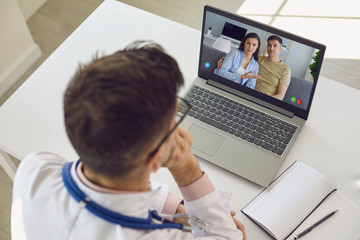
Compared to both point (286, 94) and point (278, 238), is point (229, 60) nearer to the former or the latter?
point (286, 94)

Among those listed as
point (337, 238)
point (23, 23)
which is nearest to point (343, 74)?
point (337, 238)

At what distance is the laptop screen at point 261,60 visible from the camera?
1.15 metres

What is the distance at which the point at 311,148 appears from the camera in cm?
123

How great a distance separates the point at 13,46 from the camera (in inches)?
91.5

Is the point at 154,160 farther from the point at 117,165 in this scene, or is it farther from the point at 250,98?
the point at 250,98

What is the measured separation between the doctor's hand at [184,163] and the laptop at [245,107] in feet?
0.65

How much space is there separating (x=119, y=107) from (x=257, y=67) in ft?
2.27

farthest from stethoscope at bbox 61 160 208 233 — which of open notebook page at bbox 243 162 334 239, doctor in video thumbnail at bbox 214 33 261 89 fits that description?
→ doctor in video thumbnail at bbox 214 33 261 89

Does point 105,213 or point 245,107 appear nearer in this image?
point 105,213

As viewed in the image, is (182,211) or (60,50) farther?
(60,50)

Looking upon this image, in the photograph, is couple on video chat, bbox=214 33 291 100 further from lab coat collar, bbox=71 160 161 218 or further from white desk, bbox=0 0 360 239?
lab coat collar, bbox=71 160 161 218

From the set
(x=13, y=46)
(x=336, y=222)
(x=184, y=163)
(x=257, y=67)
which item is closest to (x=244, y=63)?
(x=257, y=67)

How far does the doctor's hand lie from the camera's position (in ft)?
3.11

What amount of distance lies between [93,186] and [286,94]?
707mm
